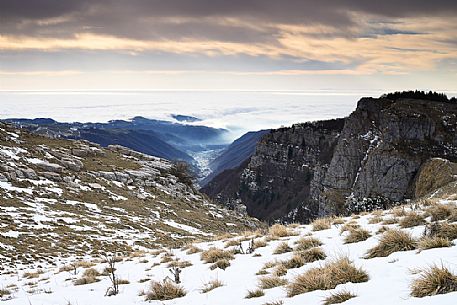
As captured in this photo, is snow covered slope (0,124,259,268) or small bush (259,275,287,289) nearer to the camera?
small bush (259,275,287,289)

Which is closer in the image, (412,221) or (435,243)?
(435,243)

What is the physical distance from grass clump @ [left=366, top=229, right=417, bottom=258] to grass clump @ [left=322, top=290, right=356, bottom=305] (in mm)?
2653

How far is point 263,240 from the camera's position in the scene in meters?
13.4

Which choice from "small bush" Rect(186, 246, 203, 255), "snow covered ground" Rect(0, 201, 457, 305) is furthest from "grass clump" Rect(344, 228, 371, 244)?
"small bush" Rect(186, 246, 203, 255)

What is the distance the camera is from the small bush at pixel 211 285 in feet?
28.5

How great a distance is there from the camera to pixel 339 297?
6.12 metres

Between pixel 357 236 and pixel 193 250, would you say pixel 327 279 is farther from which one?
pixel 193 250

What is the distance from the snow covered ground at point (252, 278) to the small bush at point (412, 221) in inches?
12.6

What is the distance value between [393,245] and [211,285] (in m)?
3.98

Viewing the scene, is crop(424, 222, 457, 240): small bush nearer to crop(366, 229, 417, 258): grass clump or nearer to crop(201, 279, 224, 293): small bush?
crop(366, 229, 417, 258): grass clump

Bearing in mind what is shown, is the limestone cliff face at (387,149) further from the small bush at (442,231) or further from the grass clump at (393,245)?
the grass clump at (393,245)

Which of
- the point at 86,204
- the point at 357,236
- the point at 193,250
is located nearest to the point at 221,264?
the point at 357,236

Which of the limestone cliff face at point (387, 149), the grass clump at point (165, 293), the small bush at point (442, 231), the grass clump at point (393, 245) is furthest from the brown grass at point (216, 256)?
the limestone cliff face at point (387, 149)

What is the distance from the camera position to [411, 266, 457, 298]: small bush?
553 centimetres
